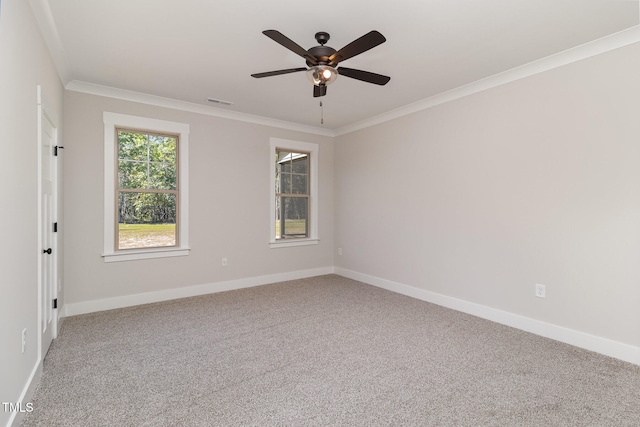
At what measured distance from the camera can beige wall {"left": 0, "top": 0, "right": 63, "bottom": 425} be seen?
5.43ft

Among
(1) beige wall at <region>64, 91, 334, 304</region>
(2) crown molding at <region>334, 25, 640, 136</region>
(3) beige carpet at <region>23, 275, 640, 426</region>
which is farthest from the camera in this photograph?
(1) beige wall at <region>64, 91, 334, 304</region>

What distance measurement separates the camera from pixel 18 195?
6.21 ft

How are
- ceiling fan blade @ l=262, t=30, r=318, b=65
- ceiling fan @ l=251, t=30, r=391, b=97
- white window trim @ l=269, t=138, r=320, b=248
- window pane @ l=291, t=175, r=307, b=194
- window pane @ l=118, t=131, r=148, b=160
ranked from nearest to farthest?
1. ceiling fan blade @ l=262, t=30, r=318, b=65
2. ceiling fan @ l=251, t=30, r=391, b=97
3. window pane @ l=118, t=131, r=148, b=160
4. white window trim @ l=269, t=138, r=320, b=248
5. window pane @ l=291, t=175, r=307, b=194

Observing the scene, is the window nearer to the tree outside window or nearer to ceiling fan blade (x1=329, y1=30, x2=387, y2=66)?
the tree outside window

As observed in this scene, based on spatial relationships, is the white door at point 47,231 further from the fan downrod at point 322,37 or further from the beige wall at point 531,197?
the beige wall at point 531,197

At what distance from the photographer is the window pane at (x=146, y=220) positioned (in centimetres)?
412

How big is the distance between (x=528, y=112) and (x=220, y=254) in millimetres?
4196

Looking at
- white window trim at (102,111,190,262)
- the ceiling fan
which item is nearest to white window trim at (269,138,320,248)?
white window trim at (102,111,190,262)

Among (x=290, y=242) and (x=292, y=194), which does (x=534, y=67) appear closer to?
(x=292, y=194)

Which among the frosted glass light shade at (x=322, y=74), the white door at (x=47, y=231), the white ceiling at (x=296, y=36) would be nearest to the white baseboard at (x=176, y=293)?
the white door at (x=47, y=231)

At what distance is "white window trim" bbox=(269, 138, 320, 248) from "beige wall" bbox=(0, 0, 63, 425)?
3.14 meters

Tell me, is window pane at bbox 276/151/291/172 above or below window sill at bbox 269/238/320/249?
above

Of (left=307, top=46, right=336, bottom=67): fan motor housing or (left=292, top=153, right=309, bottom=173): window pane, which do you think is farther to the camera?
(left=292, top=153, right=309, bottom=173): window pane

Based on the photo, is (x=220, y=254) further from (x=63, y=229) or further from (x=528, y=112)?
(x=528, y=112)
